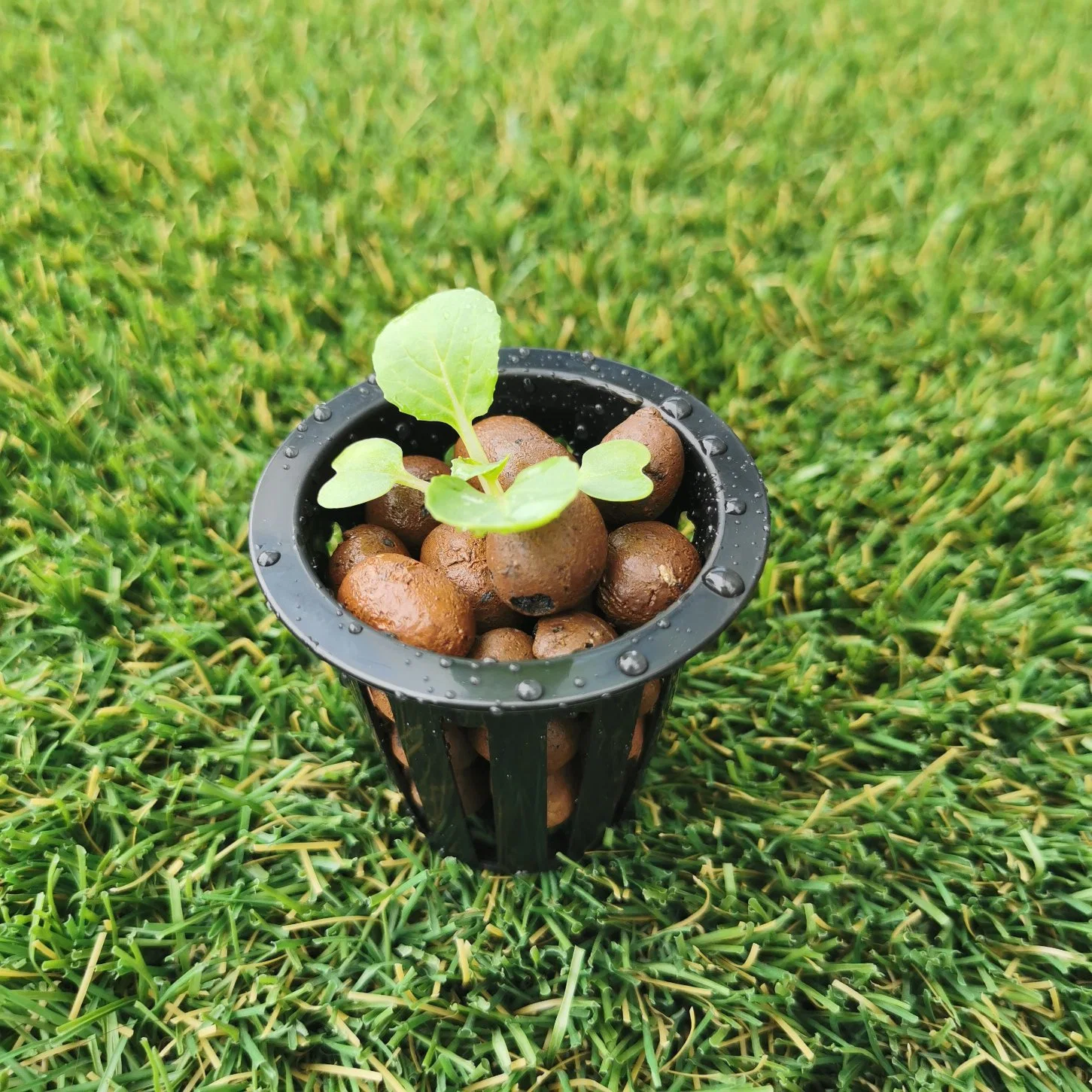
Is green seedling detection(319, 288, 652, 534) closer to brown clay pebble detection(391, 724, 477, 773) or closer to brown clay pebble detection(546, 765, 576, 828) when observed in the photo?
brown clay pebble detection(391, 724, 477, 773)

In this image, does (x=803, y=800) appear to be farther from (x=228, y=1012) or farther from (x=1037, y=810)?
(x=228, y=1012)

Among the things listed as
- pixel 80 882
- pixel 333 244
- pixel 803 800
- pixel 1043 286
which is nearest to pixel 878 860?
pixel 803 800

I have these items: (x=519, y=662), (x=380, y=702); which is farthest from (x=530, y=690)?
(x=380, y=702)

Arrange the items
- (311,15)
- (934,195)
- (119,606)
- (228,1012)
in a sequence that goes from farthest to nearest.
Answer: (311,15) → (934,195) → (119,606) → (228,1012)

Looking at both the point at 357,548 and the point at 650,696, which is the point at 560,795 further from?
the point at 357,548

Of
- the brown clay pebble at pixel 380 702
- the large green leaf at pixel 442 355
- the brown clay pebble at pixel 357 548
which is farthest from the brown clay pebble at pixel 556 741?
the large green leaf at pixel 442 355

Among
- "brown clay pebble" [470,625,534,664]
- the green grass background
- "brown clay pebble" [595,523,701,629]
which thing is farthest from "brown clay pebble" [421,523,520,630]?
the green grass background

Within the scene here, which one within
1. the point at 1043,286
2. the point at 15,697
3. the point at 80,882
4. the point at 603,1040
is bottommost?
the point at 603,1040

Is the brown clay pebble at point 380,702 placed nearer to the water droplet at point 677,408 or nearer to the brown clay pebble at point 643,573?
the brown clay pebble at point 643,573
